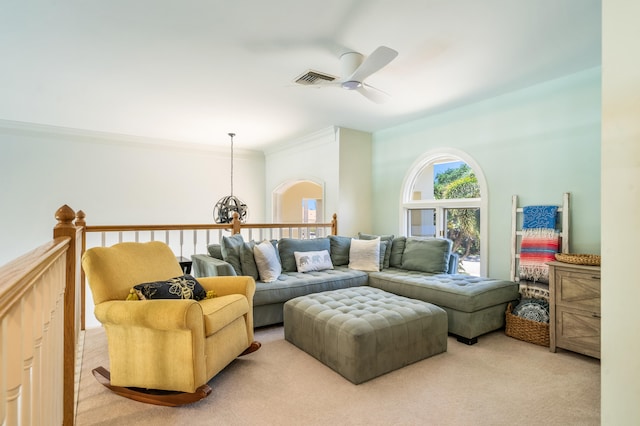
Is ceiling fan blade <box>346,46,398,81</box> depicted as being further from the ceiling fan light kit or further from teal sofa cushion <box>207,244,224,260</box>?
teal sofa cushion <box>207,244,224,260</box>

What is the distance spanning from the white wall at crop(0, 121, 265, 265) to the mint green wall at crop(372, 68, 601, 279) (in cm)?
397

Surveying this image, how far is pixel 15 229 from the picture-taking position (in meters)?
4.67

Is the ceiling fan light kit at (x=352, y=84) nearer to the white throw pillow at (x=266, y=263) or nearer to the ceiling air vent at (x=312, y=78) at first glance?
the ceiling air vent at (x=312, y=78)

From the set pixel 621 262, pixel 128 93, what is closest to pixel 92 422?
pixel 621 262

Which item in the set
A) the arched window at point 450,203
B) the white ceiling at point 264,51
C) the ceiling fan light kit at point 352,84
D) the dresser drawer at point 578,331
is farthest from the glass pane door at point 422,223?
the ceiling fan light kit at point 352,84

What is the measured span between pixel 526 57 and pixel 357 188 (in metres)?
2.95

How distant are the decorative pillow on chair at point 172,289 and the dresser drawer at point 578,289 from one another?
3.00 meters

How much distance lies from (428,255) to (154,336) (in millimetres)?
3114

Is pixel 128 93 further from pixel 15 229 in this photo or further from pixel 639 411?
pixel 639 411

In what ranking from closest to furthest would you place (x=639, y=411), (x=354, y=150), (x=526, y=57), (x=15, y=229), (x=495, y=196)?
(x=639, y=411) < (x=526, y=57) < (x=495, y=196) < (x=15, y=229) < (x=354, y=150)

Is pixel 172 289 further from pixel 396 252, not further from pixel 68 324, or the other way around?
pixel 396 252

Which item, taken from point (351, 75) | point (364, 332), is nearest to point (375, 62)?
point (351, 75)

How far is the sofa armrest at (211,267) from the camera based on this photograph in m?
3.16

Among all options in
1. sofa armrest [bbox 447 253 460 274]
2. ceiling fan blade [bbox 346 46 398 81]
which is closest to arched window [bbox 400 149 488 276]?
sofa armrest [bbox 447 253 460 274]
